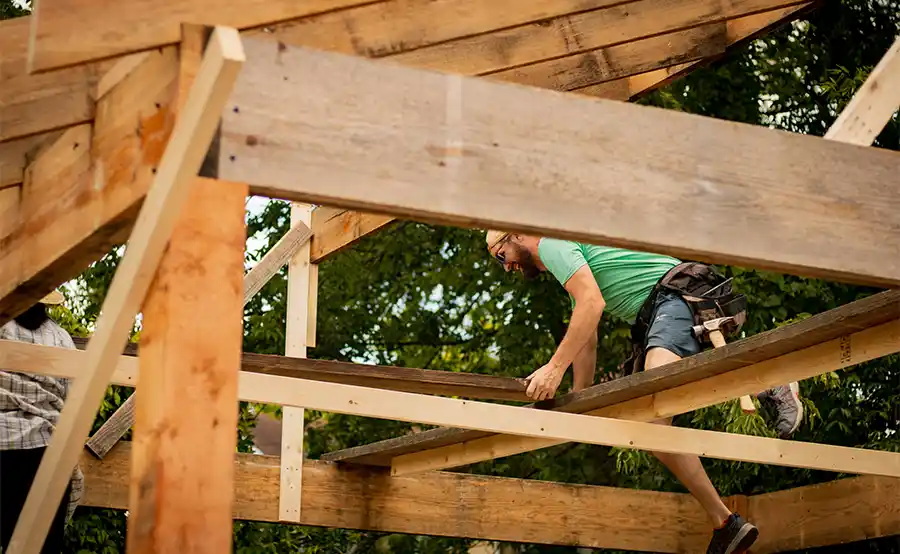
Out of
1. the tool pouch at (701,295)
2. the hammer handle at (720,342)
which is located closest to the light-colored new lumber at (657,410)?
the hammer handle at (720,342)

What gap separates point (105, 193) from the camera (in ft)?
9.84

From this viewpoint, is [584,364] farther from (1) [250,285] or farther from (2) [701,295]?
(1) [250,285]

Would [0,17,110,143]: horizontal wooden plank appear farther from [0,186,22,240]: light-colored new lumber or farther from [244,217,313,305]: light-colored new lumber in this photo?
[244,217,313,305]: light-colored new lumber

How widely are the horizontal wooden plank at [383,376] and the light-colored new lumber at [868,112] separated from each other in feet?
7.74

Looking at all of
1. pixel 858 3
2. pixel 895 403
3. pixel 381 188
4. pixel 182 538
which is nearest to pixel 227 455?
pixel 182 538

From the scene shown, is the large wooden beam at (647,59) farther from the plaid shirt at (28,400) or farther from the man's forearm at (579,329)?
the plaid shirt at (28,400)

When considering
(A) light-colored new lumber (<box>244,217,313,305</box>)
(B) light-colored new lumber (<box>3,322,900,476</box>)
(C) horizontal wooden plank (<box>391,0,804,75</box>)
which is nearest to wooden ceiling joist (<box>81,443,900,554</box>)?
(A) light-colored new lumber (<box>244,217,313,305</box>)

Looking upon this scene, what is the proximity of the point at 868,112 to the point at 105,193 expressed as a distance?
198cm

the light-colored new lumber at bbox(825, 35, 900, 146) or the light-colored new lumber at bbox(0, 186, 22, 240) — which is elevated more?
the light-colored new lumber at bbox(825, 35, 900, 146)

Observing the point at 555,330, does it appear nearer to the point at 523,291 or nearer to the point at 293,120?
the point at 523,291

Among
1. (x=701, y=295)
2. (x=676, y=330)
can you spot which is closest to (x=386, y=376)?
(x=676, y=330)

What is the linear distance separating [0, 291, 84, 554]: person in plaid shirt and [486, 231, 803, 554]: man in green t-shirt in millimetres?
1842

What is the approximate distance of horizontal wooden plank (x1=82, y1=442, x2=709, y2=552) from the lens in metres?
6.17

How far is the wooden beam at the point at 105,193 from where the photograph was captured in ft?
9.34
